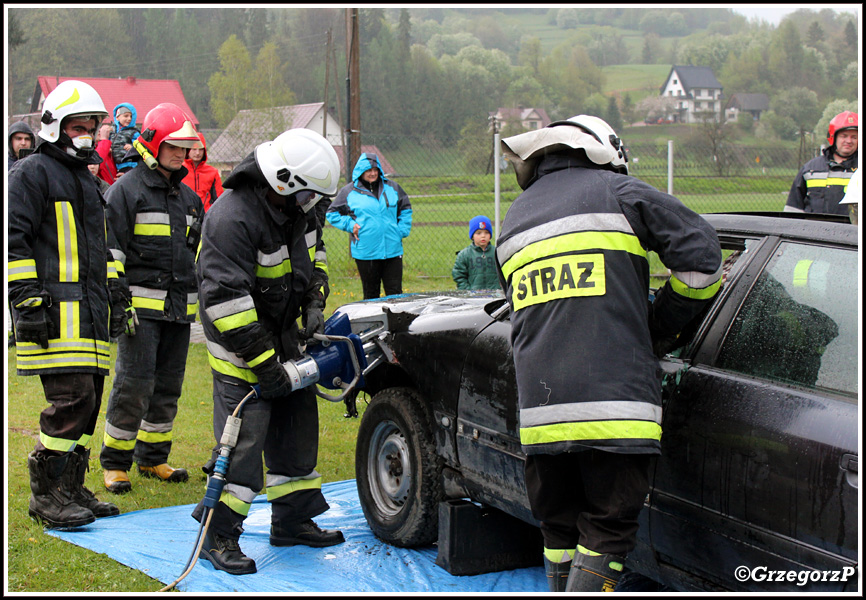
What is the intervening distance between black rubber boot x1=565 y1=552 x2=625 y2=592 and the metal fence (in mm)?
7154

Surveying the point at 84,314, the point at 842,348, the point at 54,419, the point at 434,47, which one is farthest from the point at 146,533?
the point at 434,47

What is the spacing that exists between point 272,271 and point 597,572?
211 cm

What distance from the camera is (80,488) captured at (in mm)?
4492

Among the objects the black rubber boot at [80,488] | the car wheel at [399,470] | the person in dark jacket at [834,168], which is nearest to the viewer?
the car wheel at [399,470]

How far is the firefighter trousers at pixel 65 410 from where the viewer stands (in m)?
4.22

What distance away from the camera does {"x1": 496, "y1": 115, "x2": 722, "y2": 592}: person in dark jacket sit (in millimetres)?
2531

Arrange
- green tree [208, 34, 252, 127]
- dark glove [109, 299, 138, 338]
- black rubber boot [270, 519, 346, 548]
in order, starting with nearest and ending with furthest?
black rubber boot [270, 519, 346, 548]
dark glove [109, 299, 138, 338]
green tree [208, 34, 252, 127]

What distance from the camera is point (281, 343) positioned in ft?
13.3

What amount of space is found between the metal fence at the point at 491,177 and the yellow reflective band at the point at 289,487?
6.06 metres

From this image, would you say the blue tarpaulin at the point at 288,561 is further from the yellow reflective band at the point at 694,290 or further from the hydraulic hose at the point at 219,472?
the yellow reflective band at the point at 694,290

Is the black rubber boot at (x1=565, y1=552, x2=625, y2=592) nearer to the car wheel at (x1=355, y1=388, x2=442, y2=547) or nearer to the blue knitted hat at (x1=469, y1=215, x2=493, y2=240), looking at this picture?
the car wheel at (x1=355, y1=388, x2=442, y2=547)

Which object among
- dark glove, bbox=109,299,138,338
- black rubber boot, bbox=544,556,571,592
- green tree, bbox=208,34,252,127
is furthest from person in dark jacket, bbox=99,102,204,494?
green tree, bbox=208,34,252,127

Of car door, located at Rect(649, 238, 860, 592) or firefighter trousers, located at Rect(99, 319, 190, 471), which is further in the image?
firefighter trousers, located at Rect(99, 319, 190, 471)

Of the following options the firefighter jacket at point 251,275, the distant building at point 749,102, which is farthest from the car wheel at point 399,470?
the distant building at point 749,102
